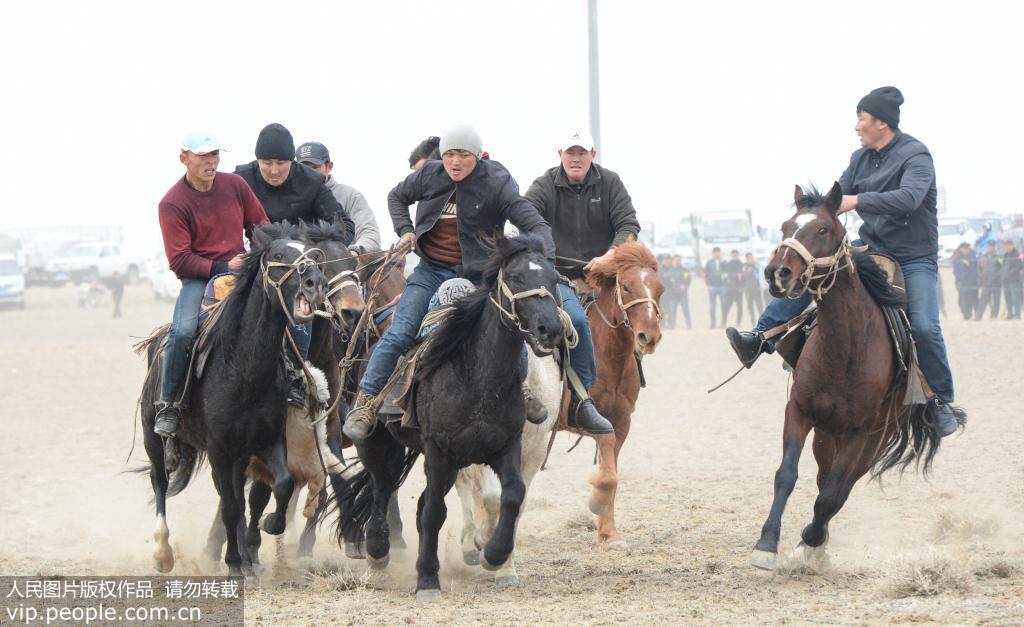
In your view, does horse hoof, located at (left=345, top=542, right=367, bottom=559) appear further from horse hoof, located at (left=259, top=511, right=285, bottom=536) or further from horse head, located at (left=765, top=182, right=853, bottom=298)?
horse head, located at (left=765, top=182, right=853, bottom=298)

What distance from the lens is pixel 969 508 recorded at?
9.84 m

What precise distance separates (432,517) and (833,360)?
8.55ft

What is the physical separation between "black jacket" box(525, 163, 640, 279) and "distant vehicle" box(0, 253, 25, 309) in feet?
104

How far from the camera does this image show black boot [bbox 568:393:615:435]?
7680mm

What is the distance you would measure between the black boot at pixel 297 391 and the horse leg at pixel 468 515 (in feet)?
3.58

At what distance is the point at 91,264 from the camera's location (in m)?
43.3

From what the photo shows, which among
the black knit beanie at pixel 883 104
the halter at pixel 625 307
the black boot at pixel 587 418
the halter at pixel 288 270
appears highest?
the black knit beanie at pixel 883 104

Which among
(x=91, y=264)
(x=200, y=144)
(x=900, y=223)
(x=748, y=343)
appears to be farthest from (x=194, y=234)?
(x=91, y=264)

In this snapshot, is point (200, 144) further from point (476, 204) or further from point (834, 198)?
A: point (834, 198)

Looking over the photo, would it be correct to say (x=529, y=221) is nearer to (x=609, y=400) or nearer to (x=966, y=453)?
(x=609, y=400)

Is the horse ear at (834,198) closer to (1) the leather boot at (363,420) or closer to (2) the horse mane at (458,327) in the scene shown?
(2) the horse mane at (458,327)

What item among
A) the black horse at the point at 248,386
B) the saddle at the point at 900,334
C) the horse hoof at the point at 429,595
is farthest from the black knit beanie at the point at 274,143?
the saddle at the point at 900,334

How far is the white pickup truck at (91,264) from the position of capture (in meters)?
43.2

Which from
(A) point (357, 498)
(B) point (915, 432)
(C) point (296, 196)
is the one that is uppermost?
(C) point (296, 196)
